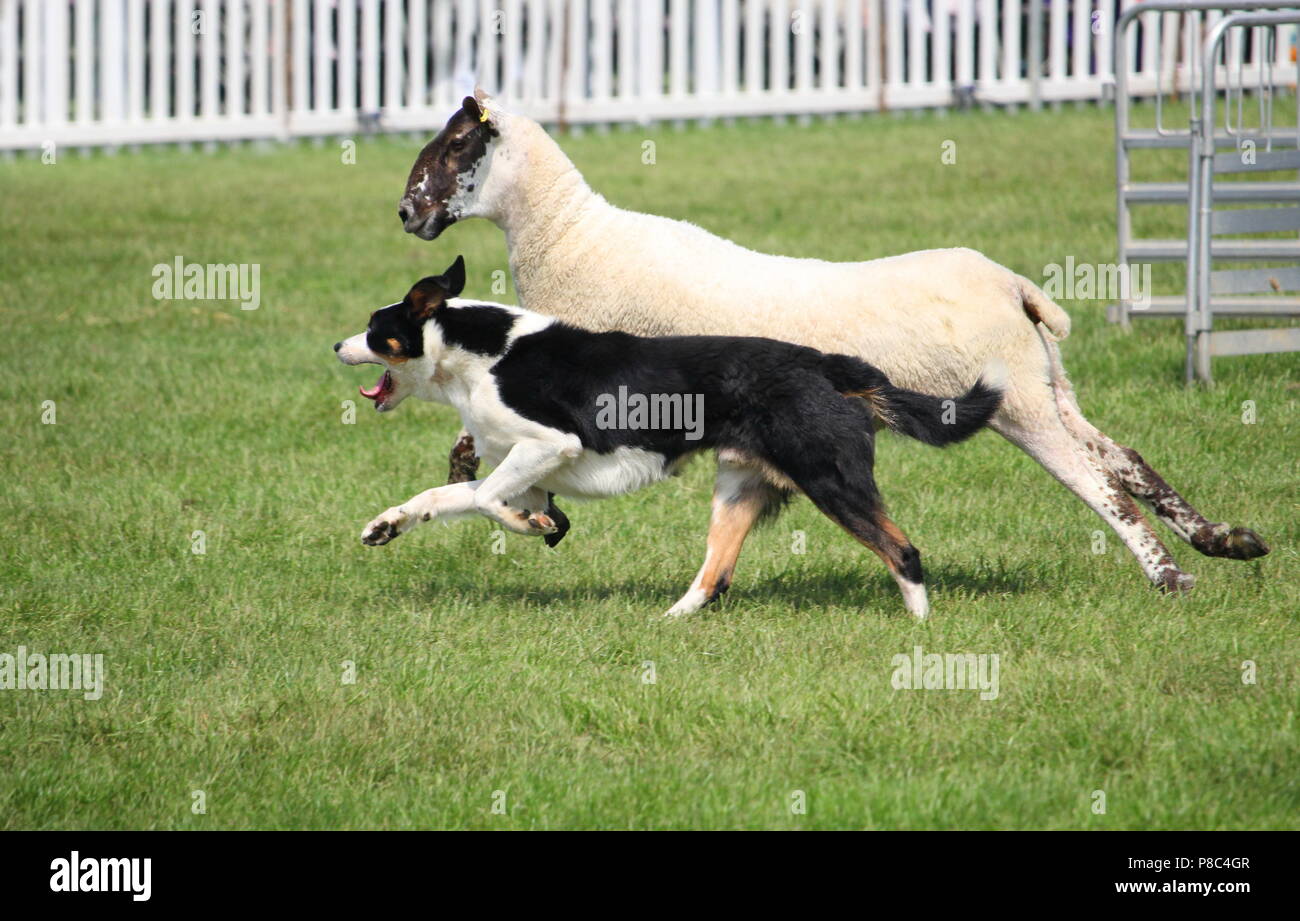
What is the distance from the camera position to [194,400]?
378 inches

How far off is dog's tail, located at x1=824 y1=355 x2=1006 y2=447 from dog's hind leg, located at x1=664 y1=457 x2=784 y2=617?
53 centimetres

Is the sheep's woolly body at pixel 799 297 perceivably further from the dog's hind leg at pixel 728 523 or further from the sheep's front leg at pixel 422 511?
the sheep's front leg at pixel 422 511

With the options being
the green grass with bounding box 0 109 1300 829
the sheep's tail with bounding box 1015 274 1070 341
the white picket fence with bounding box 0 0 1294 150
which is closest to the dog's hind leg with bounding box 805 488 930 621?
the green grass with bounding box 0 109 1300 829

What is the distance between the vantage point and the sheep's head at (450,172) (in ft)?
21.1

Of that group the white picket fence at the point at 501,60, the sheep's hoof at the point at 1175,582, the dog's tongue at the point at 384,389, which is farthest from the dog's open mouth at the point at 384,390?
the white picket fence at the point at 501,60

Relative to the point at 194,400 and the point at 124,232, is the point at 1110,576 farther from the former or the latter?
the point at 124,232

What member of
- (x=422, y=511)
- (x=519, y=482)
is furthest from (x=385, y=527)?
(x=519, y=482)

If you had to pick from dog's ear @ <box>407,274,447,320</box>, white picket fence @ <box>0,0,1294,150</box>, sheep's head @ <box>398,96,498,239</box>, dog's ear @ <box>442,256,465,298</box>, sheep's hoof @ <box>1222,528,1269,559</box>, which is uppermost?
white picket fence @ <box>0,0,1294,150</box>

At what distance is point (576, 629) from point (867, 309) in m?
1.57

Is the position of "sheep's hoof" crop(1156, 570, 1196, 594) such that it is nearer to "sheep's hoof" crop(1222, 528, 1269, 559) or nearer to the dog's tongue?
"sheep's hoof" crop(1222, 528, 1269, 559)

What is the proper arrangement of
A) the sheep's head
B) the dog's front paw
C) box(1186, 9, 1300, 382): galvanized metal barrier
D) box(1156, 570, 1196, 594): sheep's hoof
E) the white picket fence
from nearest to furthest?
the dog's front paw
box(1156, 570, 1196, 594): sheep's hoof
the sheep's head
box(1186, 9, 1300, 382): galvanized metal barrier
the white picket fence

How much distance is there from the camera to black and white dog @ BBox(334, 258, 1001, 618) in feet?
18.1

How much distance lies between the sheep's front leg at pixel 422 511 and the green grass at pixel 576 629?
37cm

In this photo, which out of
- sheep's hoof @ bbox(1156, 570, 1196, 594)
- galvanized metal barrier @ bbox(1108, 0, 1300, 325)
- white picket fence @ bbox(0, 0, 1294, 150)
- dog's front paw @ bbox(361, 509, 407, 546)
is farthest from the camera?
white picket fence @ bbox(0, 0, 1294, 150)
